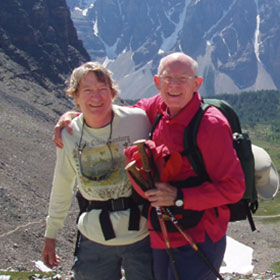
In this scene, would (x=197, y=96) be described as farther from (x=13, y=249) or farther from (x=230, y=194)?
(x=13, y=249)

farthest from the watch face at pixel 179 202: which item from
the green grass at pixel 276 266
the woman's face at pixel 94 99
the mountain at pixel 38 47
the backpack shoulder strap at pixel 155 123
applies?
the mountain at pixel 38 47

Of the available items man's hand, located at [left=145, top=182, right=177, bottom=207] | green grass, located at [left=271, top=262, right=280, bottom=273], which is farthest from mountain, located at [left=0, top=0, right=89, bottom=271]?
green grass, located at [left=271, top=262, right=280, bottom=273]

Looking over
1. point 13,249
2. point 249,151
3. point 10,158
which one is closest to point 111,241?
point 249,151

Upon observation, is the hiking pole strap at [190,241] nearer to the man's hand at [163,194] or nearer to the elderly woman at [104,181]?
the man's hand at [163,194]

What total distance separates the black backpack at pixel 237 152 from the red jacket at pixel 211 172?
0.28ft

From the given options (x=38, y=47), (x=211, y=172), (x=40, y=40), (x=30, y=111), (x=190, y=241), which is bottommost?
(x=30, y=111)

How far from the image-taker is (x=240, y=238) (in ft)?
224

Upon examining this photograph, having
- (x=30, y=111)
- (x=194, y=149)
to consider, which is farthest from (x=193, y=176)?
(x=30, y=111)

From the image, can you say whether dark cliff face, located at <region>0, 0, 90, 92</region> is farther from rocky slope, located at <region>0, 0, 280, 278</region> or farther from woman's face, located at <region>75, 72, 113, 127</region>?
woman's face, located at <region>75, 72, 113, 127</region>

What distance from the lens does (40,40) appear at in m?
121

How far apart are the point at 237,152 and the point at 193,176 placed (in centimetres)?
73

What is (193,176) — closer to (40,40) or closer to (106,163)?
(106,163)

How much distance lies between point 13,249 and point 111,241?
81.9 feet

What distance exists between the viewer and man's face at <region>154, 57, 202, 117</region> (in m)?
6.08
